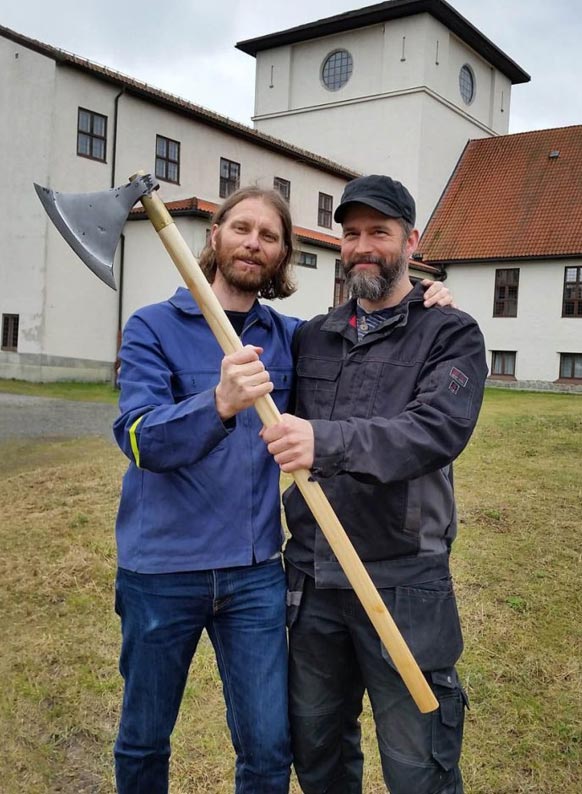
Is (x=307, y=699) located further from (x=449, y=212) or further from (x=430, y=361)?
(x=449, y=212)

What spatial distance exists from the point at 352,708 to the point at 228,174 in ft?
74.3

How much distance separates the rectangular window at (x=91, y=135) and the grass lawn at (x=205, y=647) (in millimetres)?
13625

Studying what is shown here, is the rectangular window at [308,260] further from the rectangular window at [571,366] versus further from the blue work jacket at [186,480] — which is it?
the blue work jacket at [186,480]

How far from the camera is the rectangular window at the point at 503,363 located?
87.6ft

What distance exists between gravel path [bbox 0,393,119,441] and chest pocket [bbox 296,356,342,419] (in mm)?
8531

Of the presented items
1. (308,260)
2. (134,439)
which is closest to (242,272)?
(134,439)

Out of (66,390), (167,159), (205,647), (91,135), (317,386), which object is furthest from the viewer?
(167,159)

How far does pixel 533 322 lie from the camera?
26359mm

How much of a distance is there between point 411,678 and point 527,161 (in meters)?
30.2

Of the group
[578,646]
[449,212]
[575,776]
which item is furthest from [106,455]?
[449,212]

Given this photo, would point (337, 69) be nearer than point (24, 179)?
No

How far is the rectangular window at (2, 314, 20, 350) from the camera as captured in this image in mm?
19359

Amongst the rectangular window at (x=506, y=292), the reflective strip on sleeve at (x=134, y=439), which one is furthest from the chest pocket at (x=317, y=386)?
the rectangular window at (x=506, y=292)

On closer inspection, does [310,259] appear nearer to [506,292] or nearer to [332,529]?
[506,292]
